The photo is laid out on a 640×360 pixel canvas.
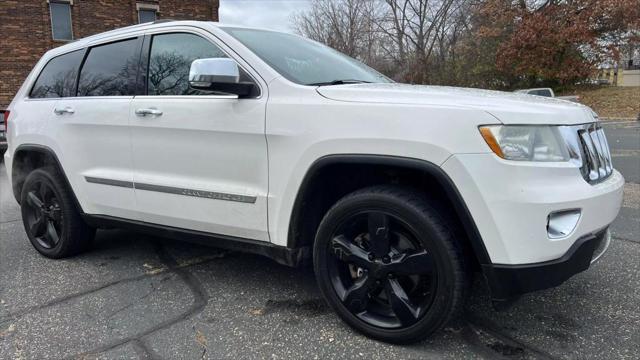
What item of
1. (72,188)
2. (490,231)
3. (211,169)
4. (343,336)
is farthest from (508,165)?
(72,188)

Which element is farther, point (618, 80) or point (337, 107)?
point (618, 80)

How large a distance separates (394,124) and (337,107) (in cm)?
33

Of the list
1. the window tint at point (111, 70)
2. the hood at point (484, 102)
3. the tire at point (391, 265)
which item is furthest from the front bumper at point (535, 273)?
the window tint at point (111, 70)

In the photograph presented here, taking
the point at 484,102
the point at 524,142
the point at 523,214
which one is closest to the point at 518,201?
the point at 523,214

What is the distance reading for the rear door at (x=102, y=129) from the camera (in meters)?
3.48

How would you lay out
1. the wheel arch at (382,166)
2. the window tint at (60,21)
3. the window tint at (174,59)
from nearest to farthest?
1. the wheel arch at (382,166)
2. the window tint at (174,59)
3. the window tint at (60,21)

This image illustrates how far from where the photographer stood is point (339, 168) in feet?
9.00

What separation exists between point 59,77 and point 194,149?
186 cm

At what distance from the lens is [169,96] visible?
3240 millimetres

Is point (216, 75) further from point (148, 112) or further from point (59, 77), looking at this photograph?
point (59, 77)

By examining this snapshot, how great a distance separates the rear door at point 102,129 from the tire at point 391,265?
1604 millimetres

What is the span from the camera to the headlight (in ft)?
7.32

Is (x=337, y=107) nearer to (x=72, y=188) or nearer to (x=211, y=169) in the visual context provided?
(x=211, y=169)

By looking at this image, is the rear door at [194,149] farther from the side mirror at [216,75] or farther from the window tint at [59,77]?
the window tint at [59,77]
